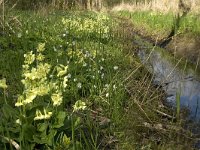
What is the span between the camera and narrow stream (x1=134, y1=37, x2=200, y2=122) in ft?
14.8

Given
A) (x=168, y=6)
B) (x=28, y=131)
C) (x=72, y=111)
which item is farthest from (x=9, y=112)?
(x=168, y=6)

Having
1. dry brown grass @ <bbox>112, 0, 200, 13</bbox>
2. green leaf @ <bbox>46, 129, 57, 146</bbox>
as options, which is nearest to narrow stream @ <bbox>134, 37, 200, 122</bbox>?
green leaf @ <bbox>46, 129, 57, 146</bbox>

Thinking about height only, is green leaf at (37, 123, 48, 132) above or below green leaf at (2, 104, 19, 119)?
below

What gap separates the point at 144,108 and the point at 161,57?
552 cm

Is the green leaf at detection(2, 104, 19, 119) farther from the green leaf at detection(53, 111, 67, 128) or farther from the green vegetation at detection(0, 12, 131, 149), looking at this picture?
the green leaf at detection(53, 111, 67, 128)

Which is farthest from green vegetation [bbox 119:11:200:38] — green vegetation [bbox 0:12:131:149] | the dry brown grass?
green vegetation [bbox 0:12:131:149]

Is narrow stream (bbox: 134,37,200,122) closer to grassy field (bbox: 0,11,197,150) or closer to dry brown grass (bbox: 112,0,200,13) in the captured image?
grassy field (bbox: 0,11,197,150)

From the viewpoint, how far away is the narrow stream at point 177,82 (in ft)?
14.8

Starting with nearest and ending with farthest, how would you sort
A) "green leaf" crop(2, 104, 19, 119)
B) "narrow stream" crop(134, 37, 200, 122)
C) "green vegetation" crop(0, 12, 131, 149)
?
1. "green vegetation" crop(0, 12, 131, 149)
2. "green leaf" crop(2, 104, 19, 119)
3. "narrow stream" crop(134, 37, 200, 122)

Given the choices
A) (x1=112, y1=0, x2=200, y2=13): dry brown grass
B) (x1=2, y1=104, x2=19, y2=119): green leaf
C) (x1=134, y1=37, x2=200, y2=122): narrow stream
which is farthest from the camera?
(x1=112, y1=0, x2=200, y2=13): dry brown grass

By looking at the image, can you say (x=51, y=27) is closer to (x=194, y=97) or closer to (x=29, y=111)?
(x=194, y=97)

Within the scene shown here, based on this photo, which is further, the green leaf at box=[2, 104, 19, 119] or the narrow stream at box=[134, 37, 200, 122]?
the narrow stream at box=[134, 37, 200, 122]

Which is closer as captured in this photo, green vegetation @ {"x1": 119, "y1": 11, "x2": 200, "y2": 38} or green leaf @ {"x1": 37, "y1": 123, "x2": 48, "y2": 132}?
green leaf @ {"x1": 37, "y1": 123, "x2": 48, "y2": 132}

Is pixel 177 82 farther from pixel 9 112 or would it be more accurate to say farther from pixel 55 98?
pixel 55 98
